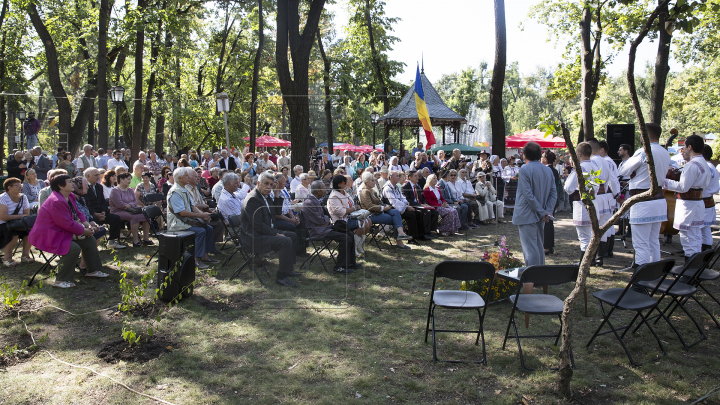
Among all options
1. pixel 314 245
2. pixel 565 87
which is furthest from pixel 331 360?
pixel 565 87

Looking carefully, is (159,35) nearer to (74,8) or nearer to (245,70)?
(74,8)

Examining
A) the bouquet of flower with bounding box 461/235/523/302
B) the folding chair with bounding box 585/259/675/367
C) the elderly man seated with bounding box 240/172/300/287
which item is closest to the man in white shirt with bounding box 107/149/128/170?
the elderly man seated with bounding box 240/172/300/287

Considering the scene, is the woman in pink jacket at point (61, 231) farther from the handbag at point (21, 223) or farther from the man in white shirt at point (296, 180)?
the man in white shirt at point (296, 180)

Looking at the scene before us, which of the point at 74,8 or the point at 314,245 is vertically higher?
the point at 74,8

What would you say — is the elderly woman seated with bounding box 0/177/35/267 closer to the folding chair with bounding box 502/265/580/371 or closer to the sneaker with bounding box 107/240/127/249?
the sneaker with bounding box 107/240/127/249

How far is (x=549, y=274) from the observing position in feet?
12.9

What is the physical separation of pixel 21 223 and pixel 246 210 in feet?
11.8

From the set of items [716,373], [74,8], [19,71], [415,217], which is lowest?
[716,373]

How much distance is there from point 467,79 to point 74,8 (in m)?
35.9

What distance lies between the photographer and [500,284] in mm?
5375

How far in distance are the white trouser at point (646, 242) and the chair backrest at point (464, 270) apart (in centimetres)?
316

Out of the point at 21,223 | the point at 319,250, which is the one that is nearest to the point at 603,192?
the point at 319,250

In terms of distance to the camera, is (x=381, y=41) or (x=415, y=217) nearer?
(x=415, y=217)

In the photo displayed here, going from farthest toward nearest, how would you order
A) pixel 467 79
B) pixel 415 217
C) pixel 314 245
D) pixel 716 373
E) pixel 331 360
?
pixel 467 79
pixel 415 217
pixel 314 245
pixel 331 360
pixel 716 373
